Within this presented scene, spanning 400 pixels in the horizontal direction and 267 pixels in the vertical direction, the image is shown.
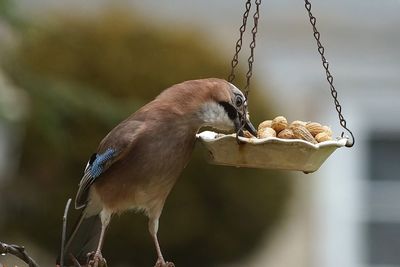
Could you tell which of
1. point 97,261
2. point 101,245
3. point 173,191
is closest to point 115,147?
point 101,245

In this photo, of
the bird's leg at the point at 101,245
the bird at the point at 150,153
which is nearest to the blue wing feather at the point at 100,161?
the bird at the point at 150,153

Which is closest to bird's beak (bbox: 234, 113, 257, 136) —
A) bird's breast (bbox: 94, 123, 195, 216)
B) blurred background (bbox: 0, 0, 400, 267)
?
bird's breast (bbox: 94, 123, 195, 216)

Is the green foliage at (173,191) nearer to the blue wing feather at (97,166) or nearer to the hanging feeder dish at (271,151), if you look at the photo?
the blue wing feather at (97,166)

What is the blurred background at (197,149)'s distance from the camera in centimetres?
741

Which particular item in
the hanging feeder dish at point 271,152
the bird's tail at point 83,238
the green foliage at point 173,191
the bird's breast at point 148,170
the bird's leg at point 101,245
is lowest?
the green foliage at point 173,191

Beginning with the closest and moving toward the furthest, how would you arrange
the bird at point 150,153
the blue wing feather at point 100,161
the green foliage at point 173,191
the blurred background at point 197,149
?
1. the bird at point 150,153
2. the blue wing feather at point 100,161
3. the blurred background at point 197,149
4. the green foliage at point 173,191

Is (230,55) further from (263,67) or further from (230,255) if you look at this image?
(230,255)

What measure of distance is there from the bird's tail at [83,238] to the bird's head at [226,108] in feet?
2.12

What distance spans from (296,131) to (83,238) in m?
0.90

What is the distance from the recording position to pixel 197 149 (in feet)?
23.6

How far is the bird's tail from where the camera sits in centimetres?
399

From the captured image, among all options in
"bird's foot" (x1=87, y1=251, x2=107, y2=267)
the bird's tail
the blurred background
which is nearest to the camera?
"bird's foot" (x1=87, y1=251, x2=107, y2=267)

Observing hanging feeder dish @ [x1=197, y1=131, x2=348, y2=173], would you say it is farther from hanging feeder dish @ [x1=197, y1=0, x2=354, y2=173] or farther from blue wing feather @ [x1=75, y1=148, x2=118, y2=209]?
blue wing feather @ [x1=75, y1=148, x2=118, y2=209]

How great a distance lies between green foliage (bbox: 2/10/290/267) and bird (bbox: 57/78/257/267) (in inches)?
134
